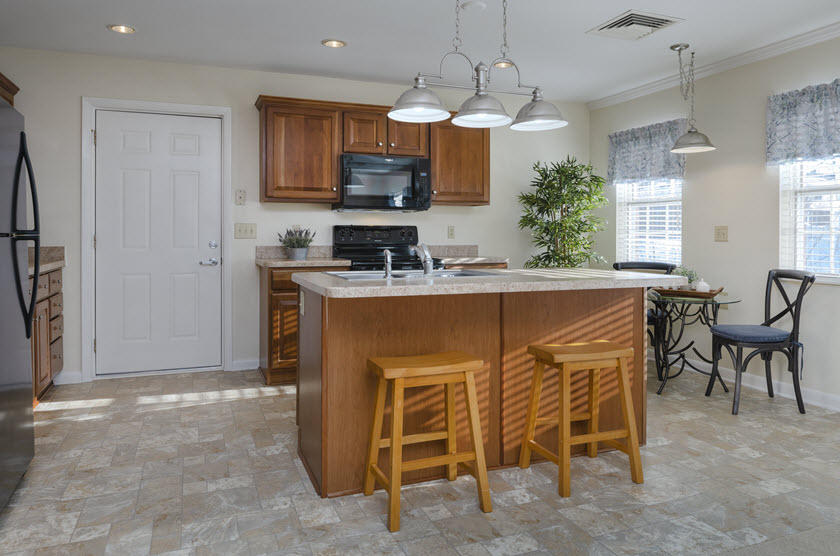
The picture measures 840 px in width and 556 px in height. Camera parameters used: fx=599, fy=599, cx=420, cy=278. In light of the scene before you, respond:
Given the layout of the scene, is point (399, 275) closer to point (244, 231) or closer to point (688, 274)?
point (244, 231)

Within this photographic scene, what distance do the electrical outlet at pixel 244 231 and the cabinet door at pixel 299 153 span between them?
0.26 m

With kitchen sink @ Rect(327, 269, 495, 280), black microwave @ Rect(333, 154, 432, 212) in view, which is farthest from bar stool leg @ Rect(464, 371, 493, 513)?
black microwave @ Rect(333, 154, 432, 212)

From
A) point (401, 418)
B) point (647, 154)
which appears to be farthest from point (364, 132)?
point (401, 418)

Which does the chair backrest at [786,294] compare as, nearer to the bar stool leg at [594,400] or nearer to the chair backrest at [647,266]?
the chair backrest at [647,266]

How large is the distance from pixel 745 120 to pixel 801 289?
134cm

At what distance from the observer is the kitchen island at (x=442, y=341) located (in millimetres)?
2393

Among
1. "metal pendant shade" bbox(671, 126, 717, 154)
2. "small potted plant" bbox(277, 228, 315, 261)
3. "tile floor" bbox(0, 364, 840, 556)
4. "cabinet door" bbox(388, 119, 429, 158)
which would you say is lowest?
"tile floor" bbox(0, 364, 840, 556)

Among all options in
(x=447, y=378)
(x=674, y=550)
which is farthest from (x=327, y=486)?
(x=674, y=550)

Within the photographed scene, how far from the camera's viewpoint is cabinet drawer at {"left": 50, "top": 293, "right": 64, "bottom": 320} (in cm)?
394

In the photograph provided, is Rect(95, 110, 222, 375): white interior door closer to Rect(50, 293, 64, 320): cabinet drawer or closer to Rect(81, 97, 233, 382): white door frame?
Rect(81, 97, 233, 382): white door frame

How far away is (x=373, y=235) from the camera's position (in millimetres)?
4949

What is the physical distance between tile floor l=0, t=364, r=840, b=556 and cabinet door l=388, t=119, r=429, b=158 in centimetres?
237

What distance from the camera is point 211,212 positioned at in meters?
4.62

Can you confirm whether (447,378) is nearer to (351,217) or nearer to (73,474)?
(73,474)
